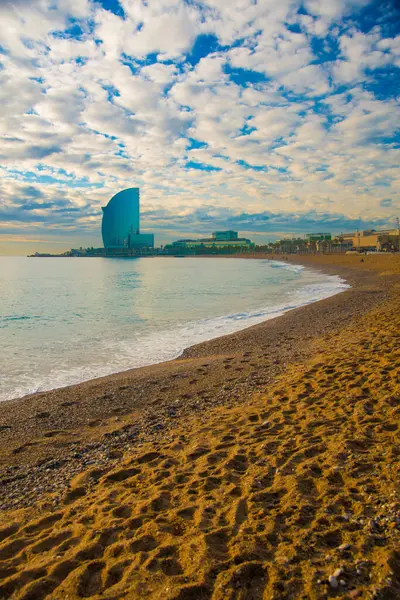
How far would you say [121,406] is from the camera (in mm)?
6164

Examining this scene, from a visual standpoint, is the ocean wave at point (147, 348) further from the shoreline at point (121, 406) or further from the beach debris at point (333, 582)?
the beach debris at point (333, 582)

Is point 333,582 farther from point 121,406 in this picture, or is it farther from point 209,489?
point 121,406

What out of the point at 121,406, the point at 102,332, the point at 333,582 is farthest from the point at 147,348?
the point at 333,582

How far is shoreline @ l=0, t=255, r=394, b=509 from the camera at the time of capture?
4328mm

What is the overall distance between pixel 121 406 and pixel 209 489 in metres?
3.06

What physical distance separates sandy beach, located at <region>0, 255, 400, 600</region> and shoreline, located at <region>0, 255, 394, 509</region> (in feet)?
0.11

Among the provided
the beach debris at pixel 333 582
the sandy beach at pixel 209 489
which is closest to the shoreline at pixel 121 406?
the sandy beach at pixel 209 489

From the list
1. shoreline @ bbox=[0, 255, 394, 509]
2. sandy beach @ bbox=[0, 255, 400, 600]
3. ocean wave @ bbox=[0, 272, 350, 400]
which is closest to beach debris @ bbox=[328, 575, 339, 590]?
sandy beach @ bbox=[0, 255, 400, 600]

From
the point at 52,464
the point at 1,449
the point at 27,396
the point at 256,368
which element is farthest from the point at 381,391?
the point at 27,396

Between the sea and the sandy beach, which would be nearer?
the sandy beach

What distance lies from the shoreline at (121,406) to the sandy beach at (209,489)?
0.03 metres

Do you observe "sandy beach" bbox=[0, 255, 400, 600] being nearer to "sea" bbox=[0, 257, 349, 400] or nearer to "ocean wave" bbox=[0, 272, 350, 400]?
"ocean wave" bbox=[0, 272, 350, 400]

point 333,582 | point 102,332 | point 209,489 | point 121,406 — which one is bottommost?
point 102,332

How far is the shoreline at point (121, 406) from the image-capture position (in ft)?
14.2
